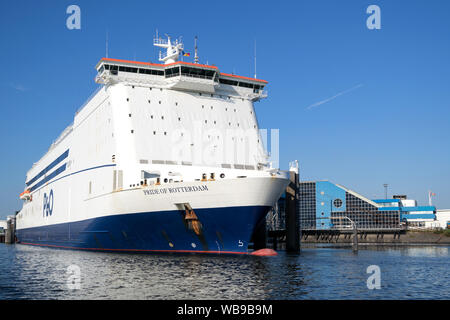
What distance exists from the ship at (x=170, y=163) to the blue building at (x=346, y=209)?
48.8 meters

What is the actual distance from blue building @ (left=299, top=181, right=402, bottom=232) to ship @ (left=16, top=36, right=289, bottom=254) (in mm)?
48769

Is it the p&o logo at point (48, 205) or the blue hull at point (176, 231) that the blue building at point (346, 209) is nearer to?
the p&o logo at point (48, 205)

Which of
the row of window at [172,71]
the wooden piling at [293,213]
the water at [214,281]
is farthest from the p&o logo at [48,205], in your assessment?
the wooden piling at [293,213]

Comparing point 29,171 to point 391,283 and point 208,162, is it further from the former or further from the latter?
point 391,283

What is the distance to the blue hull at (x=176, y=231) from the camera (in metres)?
27.6

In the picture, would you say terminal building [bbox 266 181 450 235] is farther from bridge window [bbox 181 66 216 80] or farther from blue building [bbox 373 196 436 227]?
bridge window [bbox 181 66 216 80]

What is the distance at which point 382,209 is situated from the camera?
8388 cm

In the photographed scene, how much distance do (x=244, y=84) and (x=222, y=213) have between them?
14456mm

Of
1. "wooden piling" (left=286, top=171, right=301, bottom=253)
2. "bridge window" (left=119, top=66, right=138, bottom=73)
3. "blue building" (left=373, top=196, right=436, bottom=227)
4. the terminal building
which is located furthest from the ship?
"blue building" (left=373, top=196, right=436, bottom=227)

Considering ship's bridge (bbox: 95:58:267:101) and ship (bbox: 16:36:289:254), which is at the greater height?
ship's bridge (bbox: 95:58:267:101)

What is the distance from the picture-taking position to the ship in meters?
27.9

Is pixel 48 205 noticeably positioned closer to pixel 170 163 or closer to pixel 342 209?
pixel 170 163

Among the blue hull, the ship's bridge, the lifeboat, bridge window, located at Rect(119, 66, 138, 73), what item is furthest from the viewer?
the lifeboat

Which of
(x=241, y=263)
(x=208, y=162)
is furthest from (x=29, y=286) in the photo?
(x=208, y=162)
